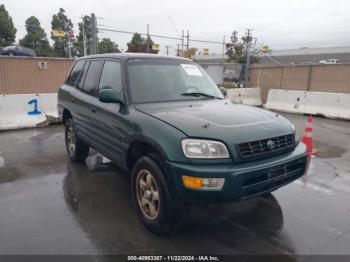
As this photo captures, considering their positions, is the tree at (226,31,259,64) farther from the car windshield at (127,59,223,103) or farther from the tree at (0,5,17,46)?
the car windshield at (127,59,223,103)

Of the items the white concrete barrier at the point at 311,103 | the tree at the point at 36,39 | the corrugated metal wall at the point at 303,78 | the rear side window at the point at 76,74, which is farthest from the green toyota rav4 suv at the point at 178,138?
the tree at the point at 36,39

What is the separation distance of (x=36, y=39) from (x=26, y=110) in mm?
50185

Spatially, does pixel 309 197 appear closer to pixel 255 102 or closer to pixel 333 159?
pixel 333 159

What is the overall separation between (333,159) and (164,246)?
461 cm

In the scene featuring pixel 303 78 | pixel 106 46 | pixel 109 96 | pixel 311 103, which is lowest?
pixel 311 103

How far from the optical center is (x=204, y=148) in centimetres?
277

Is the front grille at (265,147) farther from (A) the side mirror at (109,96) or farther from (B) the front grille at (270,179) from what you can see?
(A) the side mirror at (109,96)

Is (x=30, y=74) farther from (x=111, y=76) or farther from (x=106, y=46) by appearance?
(x=106, y=46)

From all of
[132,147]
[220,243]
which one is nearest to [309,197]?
[220,243]

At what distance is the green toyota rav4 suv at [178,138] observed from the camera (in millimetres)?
2729

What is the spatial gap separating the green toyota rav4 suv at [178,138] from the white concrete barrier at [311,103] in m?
8.41

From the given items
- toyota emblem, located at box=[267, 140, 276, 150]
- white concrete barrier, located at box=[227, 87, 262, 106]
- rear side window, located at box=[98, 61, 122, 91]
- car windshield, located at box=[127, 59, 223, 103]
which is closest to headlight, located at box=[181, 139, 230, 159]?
toyota emblem, located at box=[267, 140, 276, 150]

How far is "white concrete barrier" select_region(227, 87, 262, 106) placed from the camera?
13695 millimetres

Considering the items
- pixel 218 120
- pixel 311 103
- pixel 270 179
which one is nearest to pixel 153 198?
pixel 218 120
